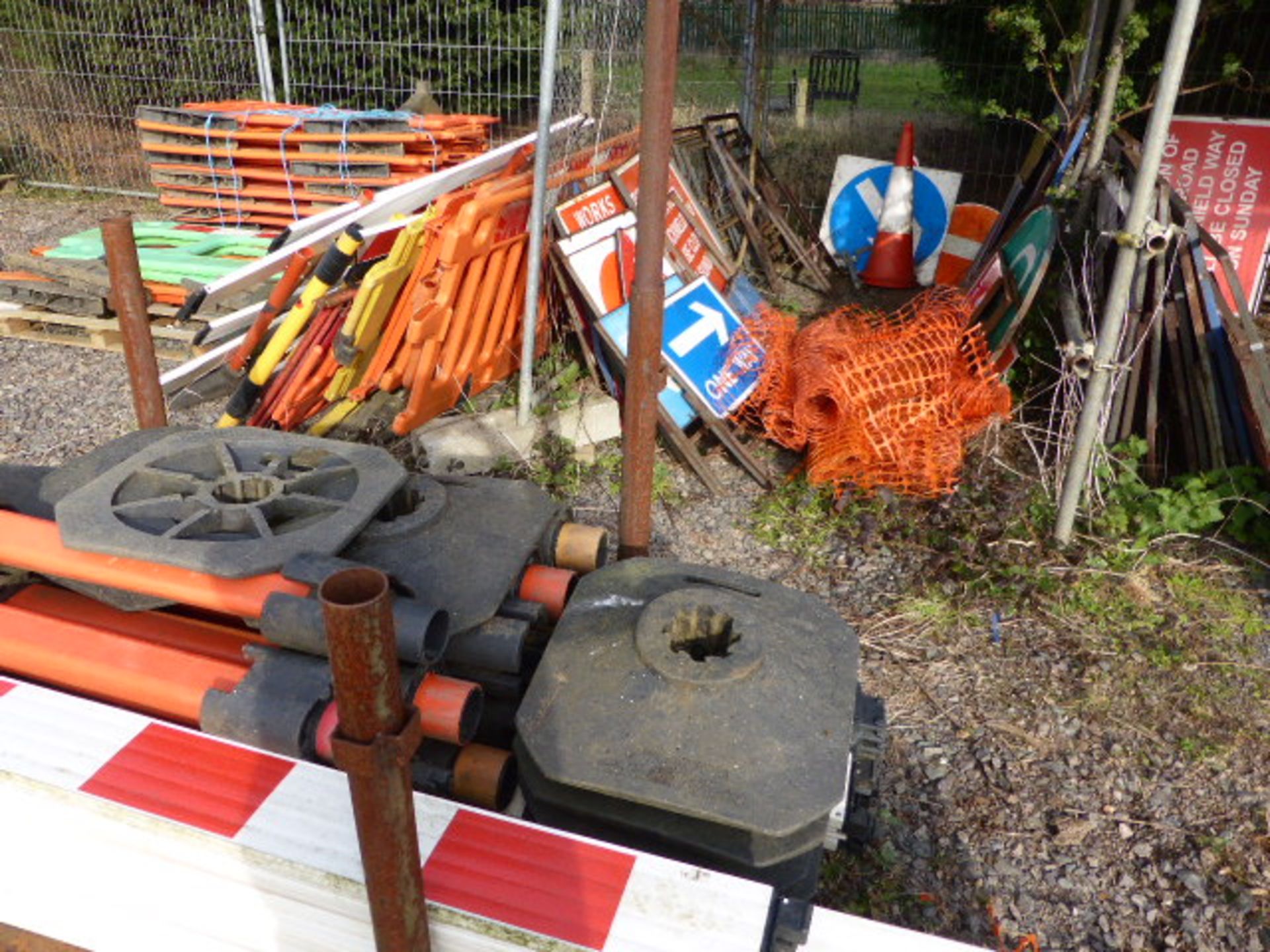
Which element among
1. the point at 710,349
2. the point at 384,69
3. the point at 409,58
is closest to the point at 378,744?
the point at 710,349

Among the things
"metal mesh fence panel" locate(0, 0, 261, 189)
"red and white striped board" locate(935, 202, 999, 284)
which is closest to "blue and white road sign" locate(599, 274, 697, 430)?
"red and white striped board" locate(935, 202, 999, 284)

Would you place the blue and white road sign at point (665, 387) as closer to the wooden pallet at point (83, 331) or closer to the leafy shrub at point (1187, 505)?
the leafy shrub at point (1187, 505)

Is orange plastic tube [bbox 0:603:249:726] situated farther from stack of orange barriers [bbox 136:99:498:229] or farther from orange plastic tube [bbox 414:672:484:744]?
stack of orange barriers [bbox 136:99:498:229]

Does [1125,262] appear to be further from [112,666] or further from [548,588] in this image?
[112,666]

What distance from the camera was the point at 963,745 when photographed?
10.8 feet

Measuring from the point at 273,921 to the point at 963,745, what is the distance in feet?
7.80

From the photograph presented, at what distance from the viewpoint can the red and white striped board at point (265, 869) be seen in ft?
5.04

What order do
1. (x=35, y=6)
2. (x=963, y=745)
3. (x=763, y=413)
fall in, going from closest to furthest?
(x=963, y=745), (x=763, y=413), (x=35, y=6)

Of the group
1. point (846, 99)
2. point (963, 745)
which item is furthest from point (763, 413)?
point (846, 99)

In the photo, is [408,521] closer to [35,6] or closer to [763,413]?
[763,413]

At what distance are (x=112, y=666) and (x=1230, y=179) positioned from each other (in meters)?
7.18

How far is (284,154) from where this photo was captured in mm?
8086

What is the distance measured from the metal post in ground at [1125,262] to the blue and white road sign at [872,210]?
416 cm

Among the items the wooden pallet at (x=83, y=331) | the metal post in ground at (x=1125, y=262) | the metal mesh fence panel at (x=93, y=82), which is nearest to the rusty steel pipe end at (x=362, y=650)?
the metal post in ground at (x=1125, y=262)
